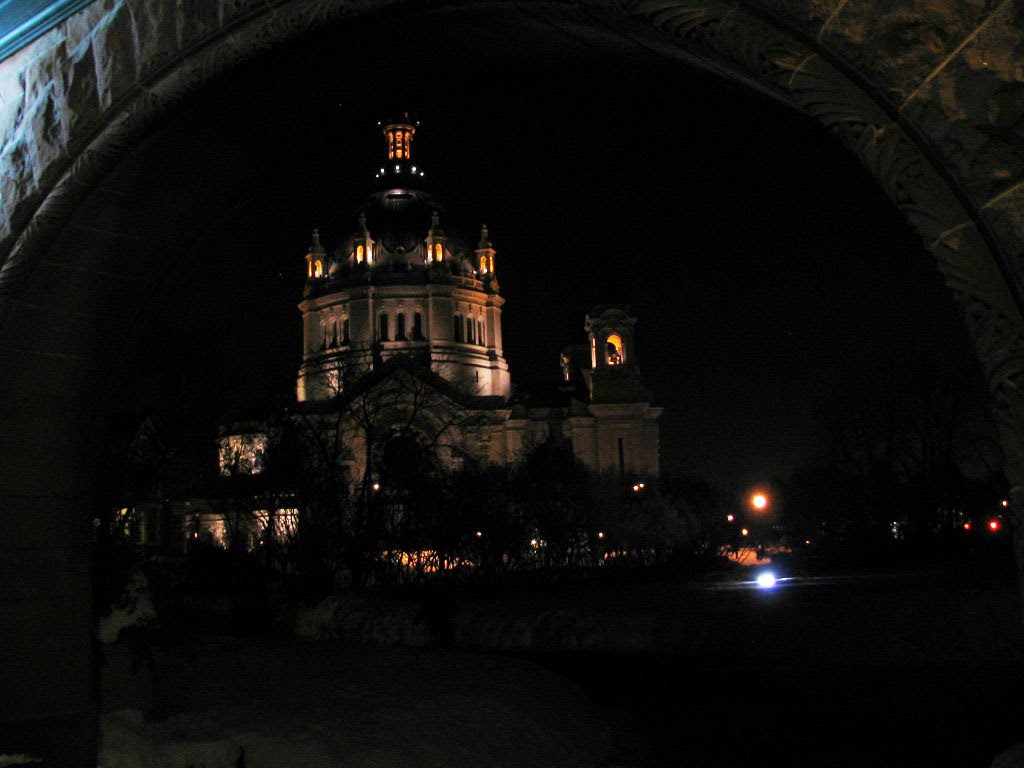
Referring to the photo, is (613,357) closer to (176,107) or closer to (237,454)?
(237,454)

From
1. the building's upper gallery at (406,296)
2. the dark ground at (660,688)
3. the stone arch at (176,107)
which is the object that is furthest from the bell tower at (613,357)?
the stone arch at (176,107)

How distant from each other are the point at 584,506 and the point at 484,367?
37315 millimetres

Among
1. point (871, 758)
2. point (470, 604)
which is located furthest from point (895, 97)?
point (470, 604)

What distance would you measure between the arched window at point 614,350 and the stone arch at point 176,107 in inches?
2895

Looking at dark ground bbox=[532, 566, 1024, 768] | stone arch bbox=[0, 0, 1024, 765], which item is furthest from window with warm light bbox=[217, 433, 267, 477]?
stone arch bbox=[0, 0, 1024, 765]

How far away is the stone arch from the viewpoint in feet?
7.85

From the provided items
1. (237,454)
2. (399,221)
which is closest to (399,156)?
(399,221)

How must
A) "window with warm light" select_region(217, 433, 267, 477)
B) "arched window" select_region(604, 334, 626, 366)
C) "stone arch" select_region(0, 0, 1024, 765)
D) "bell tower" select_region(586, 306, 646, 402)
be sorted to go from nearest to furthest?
1. "stone arch" select_region(0, 0, 1024, 765)
2. "window with warm light" select_region(217, 433, 267, 477)
3. "bell tower" select_region(586, 306, 646, 402)
4. "arched window" select_region(604, 334, 626, 366)

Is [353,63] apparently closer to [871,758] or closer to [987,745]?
[871,758]

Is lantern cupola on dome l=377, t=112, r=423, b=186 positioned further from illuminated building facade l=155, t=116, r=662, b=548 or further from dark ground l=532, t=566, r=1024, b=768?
dark ground l=532, t=566, r=1024, b=768

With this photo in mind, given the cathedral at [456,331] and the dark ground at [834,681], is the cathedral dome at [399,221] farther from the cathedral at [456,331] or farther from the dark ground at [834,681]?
the dark ground at [834,681]

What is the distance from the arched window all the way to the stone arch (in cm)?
7354

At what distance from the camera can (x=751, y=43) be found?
2754 mm

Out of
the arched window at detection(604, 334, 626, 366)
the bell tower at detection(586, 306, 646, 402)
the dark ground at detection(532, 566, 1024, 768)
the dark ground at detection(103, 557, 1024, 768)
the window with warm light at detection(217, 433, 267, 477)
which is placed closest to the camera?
the dark ground at detection(103, 557, 1024, 768)
